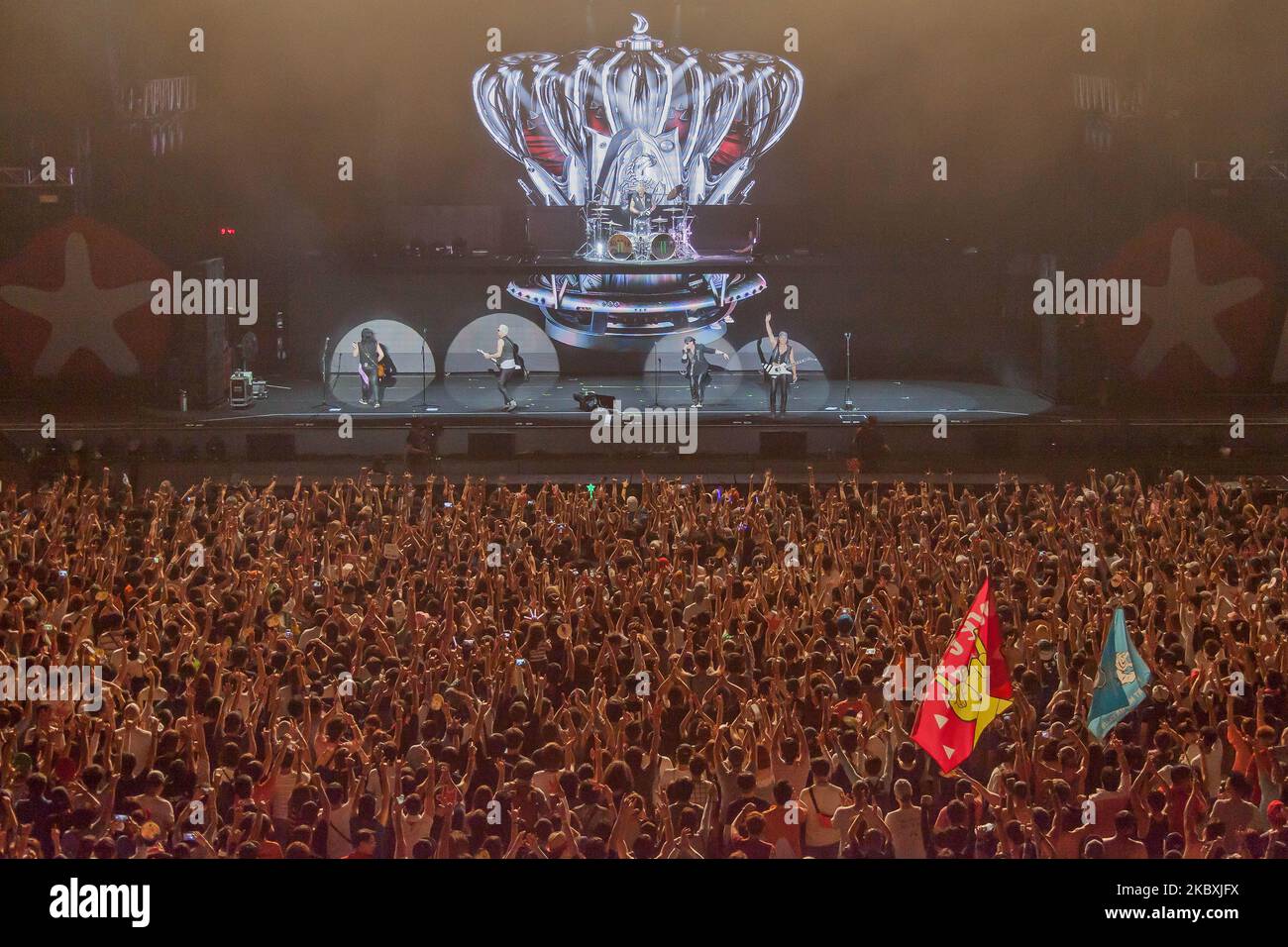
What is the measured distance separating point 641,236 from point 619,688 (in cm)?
1207

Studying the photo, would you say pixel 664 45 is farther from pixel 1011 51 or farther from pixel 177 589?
pixel 177 589

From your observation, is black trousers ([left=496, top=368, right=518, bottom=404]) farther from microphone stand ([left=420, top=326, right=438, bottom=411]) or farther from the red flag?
the red flag

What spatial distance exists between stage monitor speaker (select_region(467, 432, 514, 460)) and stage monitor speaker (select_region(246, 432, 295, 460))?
1.88 metres

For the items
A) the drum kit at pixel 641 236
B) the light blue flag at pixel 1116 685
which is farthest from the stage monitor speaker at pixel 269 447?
the light blue flag at pixel 1116 685

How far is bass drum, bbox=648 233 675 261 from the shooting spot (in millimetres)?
17453

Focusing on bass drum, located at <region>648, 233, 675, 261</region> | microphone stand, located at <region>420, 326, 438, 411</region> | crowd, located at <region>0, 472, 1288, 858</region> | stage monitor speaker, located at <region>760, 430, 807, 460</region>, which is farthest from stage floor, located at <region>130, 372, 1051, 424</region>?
crowd, located at <region>0, 472, 1288, 858</region>

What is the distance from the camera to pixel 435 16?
17.3m

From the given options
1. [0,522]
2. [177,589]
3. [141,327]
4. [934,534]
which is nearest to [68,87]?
[141,327]

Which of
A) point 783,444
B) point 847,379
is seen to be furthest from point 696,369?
point 847,379

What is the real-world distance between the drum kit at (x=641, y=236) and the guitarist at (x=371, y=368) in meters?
3.03

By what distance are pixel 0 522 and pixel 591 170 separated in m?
10.3

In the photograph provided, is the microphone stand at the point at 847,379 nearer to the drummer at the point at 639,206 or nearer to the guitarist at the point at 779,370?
the guitarist at the point at 779,370

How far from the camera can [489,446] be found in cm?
1405

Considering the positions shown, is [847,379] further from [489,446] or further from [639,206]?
[489,446]
